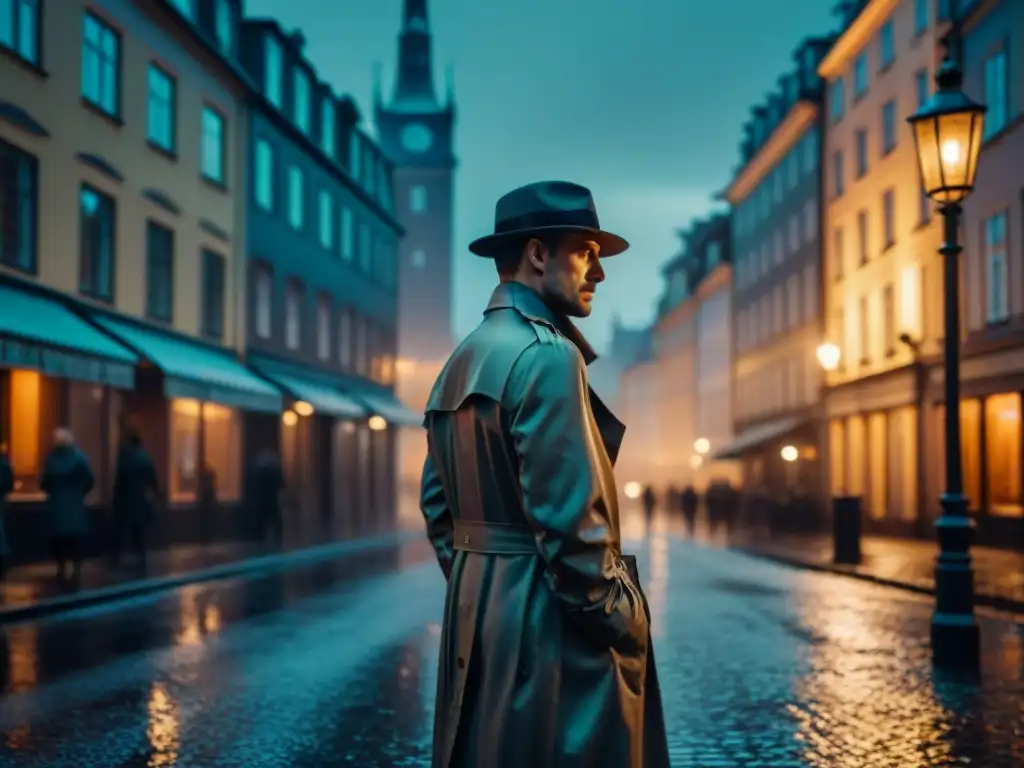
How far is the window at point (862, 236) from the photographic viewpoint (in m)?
36.8

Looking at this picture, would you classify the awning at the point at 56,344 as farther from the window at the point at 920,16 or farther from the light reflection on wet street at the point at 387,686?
the window at the point at 920,16

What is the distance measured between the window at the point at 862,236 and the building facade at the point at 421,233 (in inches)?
1820

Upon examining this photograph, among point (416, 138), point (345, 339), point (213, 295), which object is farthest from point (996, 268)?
point (416, 138)

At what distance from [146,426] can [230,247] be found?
5.89m

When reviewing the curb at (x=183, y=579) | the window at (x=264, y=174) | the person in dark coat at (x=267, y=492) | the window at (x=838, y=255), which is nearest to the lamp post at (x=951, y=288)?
the curb at (x=183, y=579)

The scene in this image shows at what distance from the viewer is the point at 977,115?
984cm

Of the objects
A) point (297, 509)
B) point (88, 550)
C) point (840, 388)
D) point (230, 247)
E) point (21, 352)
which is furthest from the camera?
point (840, 388)

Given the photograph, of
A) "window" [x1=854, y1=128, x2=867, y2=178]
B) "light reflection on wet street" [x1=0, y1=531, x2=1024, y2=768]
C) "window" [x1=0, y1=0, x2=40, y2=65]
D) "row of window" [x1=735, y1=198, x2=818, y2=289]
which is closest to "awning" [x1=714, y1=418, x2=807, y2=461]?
"row of window" [x1=735, y1=198, x2=818, y2=289]

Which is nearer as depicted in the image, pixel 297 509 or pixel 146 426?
pixel 146 426

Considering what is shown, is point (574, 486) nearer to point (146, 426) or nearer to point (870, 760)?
point (870, 760)

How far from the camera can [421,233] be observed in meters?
83.0

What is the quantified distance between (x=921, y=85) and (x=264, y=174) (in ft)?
49.9

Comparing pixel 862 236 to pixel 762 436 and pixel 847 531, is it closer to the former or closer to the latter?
pixel 762 436

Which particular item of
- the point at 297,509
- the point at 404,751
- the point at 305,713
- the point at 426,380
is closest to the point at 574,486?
the point at 404,751
